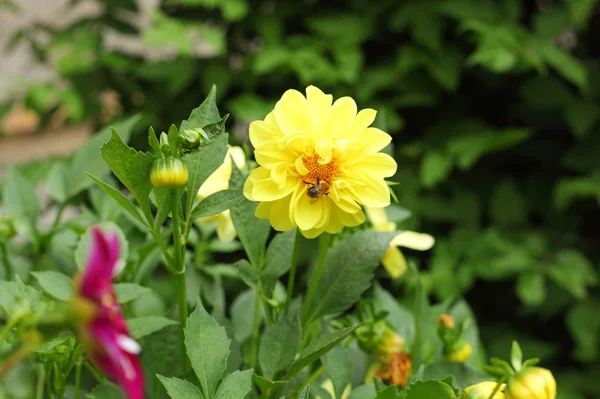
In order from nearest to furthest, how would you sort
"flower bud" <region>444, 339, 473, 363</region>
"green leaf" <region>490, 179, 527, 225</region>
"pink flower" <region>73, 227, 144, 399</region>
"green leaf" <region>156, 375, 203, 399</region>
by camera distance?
"pink flower" <region>73, 227, 144, 399</region>, "green leaf" <region>156, 375, 203, 399</region>, "flower bud" <region>444, 339, 473, 363</region>, "green leaf" <region>490, 179, 527, 225</region>

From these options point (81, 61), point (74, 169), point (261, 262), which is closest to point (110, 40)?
point (81, 61)

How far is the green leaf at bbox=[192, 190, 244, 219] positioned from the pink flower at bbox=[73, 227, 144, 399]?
158mm

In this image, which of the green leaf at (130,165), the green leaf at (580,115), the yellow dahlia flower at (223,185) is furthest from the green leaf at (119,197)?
the green leaf at (580,115)

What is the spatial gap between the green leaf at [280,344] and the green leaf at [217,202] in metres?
0.06

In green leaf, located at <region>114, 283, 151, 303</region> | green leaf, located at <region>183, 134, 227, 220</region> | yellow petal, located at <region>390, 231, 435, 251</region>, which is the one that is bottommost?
yellow petal, located at <region>390, 231, 435, 251</region>

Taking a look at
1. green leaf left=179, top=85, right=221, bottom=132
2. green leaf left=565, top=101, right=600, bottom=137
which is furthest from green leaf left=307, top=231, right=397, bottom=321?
green leaf left=565, top=101, right=600, bottom=137

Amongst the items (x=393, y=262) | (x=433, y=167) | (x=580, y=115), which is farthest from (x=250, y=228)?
(x=580, y=115)

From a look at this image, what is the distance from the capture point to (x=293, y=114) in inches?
13.9

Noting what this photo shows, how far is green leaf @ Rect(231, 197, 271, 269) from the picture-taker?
399mm

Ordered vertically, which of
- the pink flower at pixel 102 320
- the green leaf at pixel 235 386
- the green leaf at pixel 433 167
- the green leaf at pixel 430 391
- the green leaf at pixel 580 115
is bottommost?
the green leaf at pixel 433 167

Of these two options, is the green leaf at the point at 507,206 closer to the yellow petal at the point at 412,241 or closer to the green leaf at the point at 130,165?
the yellow petal at the point at 412,241

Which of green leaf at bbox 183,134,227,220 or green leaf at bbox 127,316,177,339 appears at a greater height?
green leaf at bbox 183,134,227,220

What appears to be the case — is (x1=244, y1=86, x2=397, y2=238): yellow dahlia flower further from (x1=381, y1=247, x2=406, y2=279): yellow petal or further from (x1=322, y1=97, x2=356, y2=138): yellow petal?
(x1=381, y1=247, x2=406, y2=279): yellow petal

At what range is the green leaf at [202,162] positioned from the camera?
1.17ft
